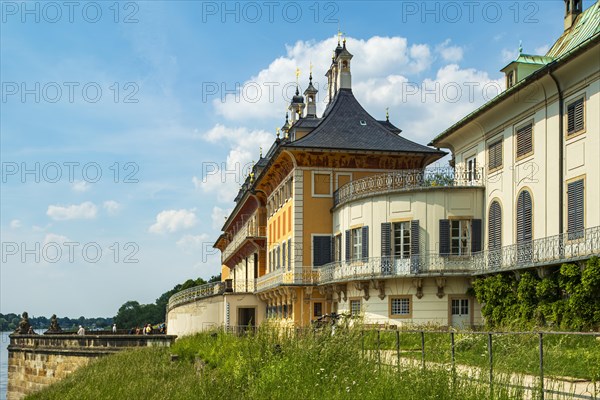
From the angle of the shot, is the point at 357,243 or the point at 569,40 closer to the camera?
the point at 569,40

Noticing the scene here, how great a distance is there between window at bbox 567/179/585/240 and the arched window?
6.13 m

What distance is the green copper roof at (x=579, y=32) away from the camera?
31.7 metres

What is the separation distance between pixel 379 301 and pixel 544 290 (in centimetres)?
1047

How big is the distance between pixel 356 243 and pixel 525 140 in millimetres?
10753

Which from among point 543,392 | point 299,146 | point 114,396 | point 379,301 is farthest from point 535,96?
point 543,392

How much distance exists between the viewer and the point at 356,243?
3903 centimetres

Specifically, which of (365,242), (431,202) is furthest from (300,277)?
(431,202)

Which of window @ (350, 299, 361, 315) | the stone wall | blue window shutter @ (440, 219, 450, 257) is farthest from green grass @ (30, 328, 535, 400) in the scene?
the stone wall

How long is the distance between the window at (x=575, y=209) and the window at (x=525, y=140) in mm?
3382

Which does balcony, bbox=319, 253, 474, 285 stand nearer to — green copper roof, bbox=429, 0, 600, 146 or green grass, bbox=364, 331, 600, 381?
green copper roof, bbox=429, 0, 600, 146

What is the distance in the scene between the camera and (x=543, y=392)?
11.2 m

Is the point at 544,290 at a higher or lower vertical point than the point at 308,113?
lower

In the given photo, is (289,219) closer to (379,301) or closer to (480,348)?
→ (379,301)

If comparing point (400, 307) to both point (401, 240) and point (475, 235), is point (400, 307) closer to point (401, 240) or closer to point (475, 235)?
point (401, 240)
